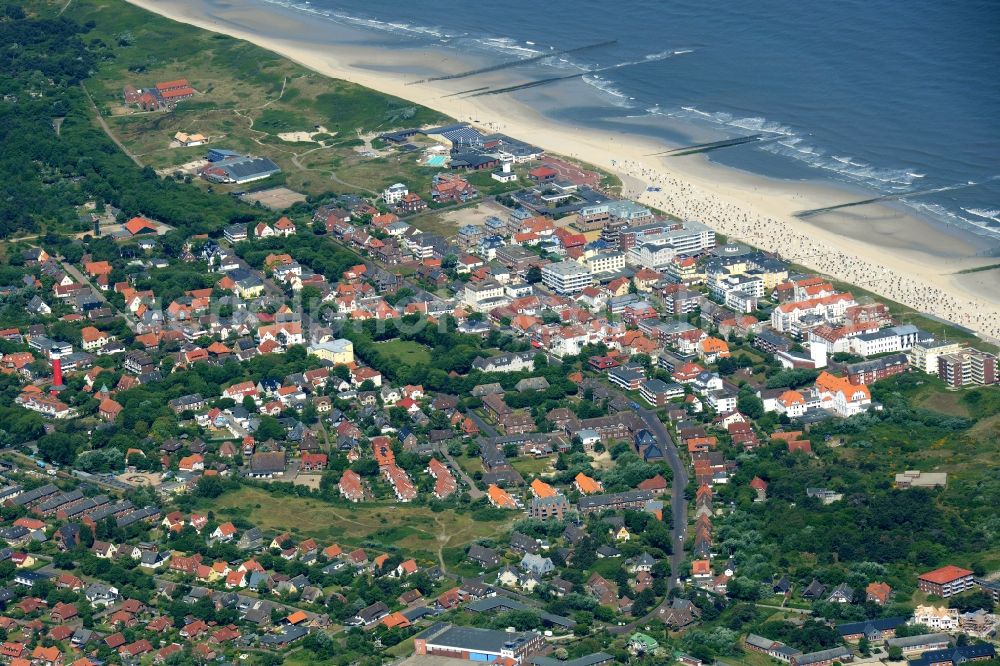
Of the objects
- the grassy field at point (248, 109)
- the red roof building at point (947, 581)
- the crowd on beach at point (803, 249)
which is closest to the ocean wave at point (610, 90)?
the crowd on beach at point (803, 249)

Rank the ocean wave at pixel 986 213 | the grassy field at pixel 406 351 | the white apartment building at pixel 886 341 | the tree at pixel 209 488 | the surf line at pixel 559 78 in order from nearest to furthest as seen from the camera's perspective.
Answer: the tree at pixel 209 488
the white apartment building at pixel 886 341
the grassy field at pixel 406 351
the ocean wave at pixel 986 213
the surf line at pixel 559 78

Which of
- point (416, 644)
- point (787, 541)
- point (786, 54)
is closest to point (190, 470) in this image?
point (416, 644)

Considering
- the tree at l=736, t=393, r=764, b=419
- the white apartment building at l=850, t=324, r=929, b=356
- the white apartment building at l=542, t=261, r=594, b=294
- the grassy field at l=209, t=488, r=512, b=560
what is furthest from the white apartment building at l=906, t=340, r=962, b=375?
the grassy field at l=209, t=488, r=512, b=560

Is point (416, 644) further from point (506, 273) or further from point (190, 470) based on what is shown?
point (506, 273)

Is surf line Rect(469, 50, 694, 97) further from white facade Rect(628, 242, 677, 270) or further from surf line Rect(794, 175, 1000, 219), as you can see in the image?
white facade Rect(628, 242, 677, 270)

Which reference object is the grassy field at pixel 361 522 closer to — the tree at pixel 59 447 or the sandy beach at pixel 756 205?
the tree at pixel 59 447

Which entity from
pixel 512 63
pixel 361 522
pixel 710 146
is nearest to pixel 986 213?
pixel 710 146
